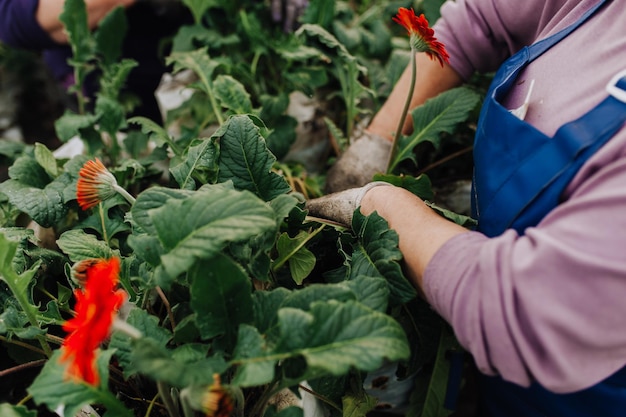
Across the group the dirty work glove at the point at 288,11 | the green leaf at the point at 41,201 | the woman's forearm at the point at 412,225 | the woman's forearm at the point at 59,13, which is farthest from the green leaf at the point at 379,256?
the woman's forearm at the point at 59,13

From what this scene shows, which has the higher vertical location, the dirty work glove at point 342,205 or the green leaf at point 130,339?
the dirty work glove at point 342,205

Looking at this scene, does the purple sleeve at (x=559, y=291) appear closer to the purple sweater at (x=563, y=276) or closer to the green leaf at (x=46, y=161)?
the purple sweater at (x=563, y=276)

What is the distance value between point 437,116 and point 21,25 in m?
0.96

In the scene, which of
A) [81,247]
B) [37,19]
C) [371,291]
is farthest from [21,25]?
[371,291]

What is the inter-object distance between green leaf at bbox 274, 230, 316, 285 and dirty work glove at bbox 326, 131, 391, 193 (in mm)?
266

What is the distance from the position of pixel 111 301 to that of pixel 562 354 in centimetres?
44

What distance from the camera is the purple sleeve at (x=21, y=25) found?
1.15 meters

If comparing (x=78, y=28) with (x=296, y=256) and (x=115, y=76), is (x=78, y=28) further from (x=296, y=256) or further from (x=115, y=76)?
(x=296, y=256)

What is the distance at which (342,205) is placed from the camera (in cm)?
77

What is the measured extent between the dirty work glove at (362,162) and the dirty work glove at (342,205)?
0.17 meters

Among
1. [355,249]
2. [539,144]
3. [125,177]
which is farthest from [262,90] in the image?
[539,144]

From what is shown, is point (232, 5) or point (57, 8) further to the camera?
point (232, 5)

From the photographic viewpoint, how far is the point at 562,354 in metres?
0.50

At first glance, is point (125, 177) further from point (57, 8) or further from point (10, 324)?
point (57, 8)
